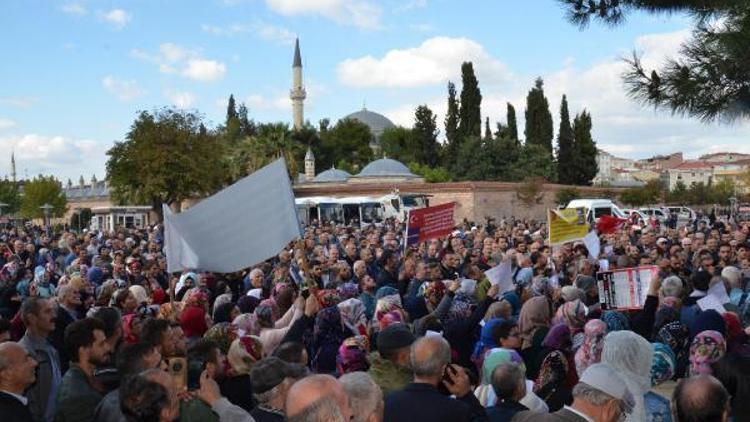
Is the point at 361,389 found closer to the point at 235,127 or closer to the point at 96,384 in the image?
the point at 96,384

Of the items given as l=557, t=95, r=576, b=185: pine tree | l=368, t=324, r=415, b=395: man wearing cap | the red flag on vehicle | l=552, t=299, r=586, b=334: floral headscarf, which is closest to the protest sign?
l=552, t=299, r=586, b=334: floral headscarf

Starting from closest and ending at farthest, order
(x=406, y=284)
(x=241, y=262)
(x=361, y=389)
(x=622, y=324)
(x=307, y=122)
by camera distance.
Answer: (x=361, y=389) → (x=622, y=324) → (x=241, y=262) → (x=406, y=284) → (x=307, y=122)

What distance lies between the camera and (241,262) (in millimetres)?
7535

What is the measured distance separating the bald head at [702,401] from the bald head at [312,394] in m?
1.60

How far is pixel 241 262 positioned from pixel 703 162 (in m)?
157

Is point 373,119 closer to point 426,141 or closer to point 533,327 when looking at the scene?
point 426,141

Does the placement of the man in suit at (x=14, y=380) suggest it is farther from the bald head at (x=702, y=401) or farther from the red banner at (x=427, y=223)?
the red banner at (x=427, y=223)

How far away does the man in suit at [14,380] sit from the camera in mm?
4281

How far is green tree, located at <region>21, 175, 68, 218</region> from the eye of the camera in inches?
3118

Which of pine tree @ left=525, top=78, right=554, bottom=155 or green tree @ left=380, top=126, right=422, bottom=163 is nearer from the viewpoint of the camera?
pine tree @ left=525, top=78, right=554, bottom=155

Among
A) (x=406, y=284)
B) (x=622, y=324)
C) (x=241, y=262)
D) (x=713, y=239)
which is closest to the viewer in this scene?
(x=622, y=324)

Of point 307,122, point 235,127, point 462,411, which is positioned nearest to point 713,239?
point 462,411

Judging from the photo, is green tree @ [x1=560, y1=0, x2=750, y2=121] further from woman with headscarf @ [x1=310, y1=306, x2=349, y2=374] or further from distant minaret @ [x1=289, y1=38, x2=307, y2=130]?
distant minaret @ [x1=289, y1=38, x2=307, y2=130]

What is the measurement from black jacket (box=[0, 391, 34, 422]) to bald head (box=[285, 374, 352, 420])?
6.45 feet
